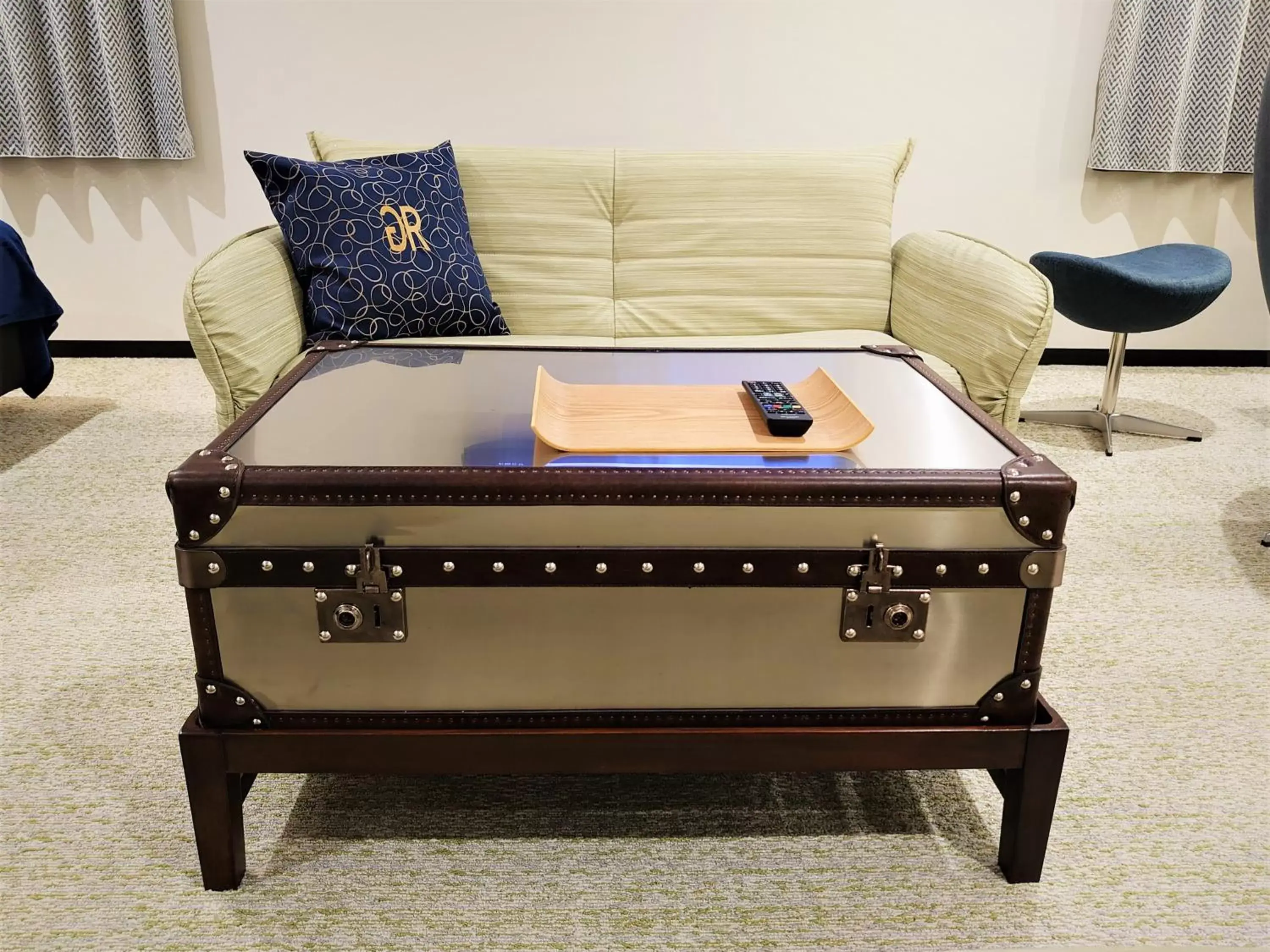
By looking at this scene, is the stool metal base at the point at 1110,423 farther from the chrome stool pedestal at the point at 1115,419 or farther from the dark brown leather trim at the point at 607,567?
the dark brown leather trim at the point at 607,567

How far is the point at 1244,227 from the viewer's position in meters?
3.60

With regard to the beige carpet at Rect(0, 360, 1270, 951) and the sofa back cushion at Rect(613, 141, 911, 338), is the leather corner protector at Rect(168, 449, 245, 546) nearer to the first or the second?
the beige carpet at Rect(0, 360, 1270, 951)

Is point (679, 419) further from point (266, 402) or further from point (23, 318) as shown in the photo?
point (23, 318)

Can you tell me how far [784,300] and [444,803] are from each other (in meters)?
1.50

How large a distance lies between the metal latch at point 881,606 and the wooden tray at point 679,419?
17cm

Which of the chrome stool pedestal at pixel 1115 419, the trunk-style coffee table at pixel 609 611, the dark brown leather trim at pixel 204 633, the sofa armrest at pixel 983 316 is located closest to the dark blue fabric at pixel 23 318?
the trunk-style coffee table at pixel 609 611

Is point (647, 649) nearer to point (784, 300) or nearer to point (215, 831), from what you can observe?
point (215, 831)

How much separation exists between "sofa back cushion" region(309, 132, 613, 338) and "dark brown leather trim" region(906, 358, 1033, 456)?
0.92 metres

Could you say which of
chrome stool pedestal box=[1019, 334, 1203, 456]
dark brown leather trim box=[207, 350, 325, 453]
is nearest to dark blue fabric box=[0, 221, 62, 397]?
dark brown leather trim box=[207, 350, 325, 453]

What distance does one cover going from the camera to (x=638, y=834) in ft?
4.38

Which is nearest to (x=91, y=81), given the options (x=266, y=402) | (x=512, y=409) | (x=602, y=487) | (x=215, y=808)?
(x=266, y=402)

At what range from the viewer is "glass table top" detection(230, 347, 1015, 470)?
46.1 inches

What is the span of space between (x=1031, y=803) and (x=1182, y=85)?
310cm

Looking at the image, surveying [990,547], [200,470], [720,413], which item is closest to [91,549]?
[200,470]
